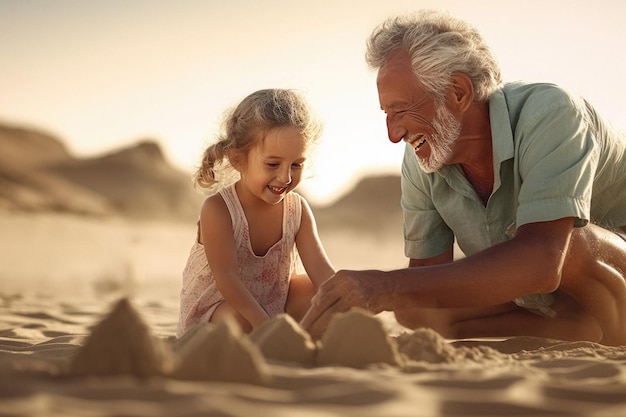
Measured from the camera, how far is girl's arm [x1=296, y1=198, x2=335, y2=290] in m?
4.07

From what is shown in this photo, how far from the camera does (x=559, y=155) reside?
331 cm

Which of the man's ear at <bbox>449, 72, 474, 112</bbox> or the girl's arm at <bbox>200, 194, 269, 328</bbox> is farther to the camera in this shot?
the man's ear at <bbox>449, 72, 474, 112</bbox>

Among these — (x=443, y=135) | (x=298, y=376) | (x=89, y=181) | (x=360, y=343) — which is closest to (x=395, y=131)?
(x=443, y=135)

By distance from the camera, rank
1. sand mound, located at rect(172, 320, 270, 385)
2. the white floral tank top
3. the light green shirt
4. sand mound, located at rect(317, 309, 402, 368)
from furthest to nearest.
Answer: the white floral tank top < the light green shirt < sand mound, located at rect(317, 309, 402, 368) < sand mound, located at rect(172, 320, 270, 385)

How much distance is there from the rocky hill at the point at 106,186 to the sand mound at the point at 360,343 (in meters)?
18.6

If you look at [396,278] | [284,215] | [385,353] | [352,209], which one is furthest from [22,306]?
[352,209]

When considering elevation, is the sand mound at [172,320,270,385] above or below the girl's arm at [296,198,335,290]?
below

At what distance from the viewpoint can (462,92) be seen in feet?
12.4

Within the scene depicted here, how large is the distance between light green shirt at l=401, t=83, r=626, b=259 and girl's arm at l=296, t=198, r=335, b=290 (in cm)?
54

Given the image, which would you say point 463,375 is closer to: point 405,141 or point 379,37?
point 405,141

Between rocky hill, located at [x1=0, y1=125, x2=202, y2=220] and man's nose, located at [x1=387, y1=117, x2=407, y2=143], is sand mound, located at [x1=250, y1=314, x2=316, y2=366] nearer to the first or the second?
man's nose, located at [x1=387, y1=117, x2=407, y2=143]

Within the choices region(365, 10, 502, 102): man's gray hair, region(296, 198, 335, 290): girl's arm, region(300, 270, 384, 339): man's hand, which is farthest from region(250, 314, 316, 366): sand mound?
region(365, 10, 502, 102): man's gray hair

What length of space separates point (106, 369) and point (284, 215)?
88.7 inches

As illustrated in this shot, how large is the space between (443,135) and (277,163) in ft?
2.81
